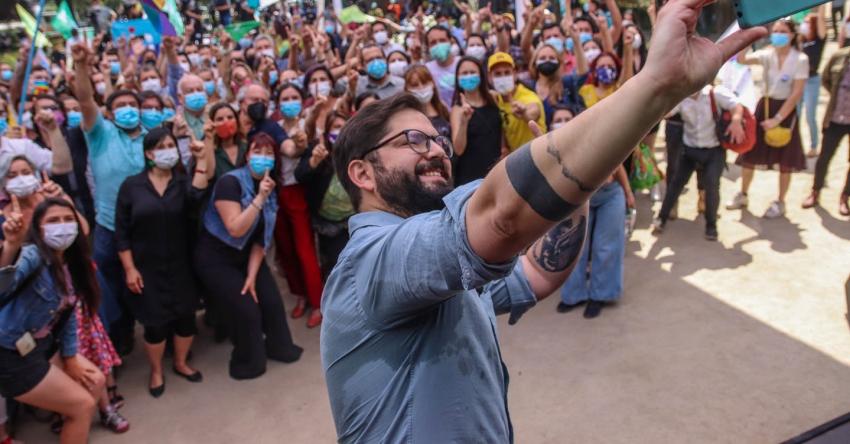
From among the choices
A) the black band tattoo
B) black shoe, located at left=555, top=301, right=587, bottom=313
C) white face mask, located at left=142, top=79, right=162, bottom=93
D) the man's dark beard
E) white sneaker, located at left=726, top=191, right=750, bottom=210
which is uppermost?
the black band tattoo

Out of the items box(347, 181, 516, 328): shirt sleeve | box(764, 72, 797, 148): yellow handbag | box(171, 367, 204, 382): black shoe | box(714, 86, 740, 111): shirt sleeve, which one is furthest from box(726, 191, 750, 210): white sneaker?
box(347, 181, 516, 328): shirt sleeve

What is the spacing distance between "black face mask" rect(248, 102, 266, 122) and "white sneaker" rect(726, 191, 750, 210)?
4.43 m

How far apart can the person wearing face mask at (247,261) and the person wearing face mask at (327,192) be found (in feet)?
0.84

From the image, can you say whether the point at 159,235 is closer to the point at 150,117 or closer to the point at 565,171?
the point at 150,117

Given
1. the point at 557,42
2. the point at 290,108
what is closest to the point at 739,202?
the point at 557,42

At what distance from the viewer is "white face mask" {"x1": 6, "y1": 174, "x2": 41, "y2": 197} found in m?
3.74

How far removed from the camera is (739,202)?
6242 mm

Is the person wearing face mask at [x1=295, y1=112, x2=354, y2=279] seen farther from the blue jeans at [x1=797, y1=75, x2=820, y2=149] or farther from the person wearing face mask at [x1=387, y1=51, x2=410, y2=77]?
the blue jeans at [x1=797, y1=75, x2=820, y2=149]

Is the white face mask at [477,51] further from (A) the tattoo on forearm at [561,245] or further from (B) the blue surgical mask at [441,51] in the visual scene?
(A) the tattoo on forearm at [561,245]

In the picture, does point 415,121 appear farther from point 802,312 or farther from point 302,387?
point 802,312

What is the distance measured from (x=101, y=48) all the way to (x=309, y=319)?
11.8 m

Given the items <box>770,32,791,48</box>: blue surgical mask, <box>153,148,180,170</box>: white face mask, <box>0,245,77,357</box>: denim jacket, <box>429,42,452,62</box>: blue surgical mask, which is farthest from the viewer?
<box>429,42,452,62</box>: blue surgical mask


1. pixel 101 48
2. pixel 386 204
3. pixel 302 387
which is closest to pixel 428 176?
pixel 386 204

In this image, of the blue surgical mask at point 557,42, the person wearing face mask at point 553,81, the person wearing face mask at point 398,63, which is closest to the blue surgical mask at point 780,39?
the person wearing face mask at point 553,81
